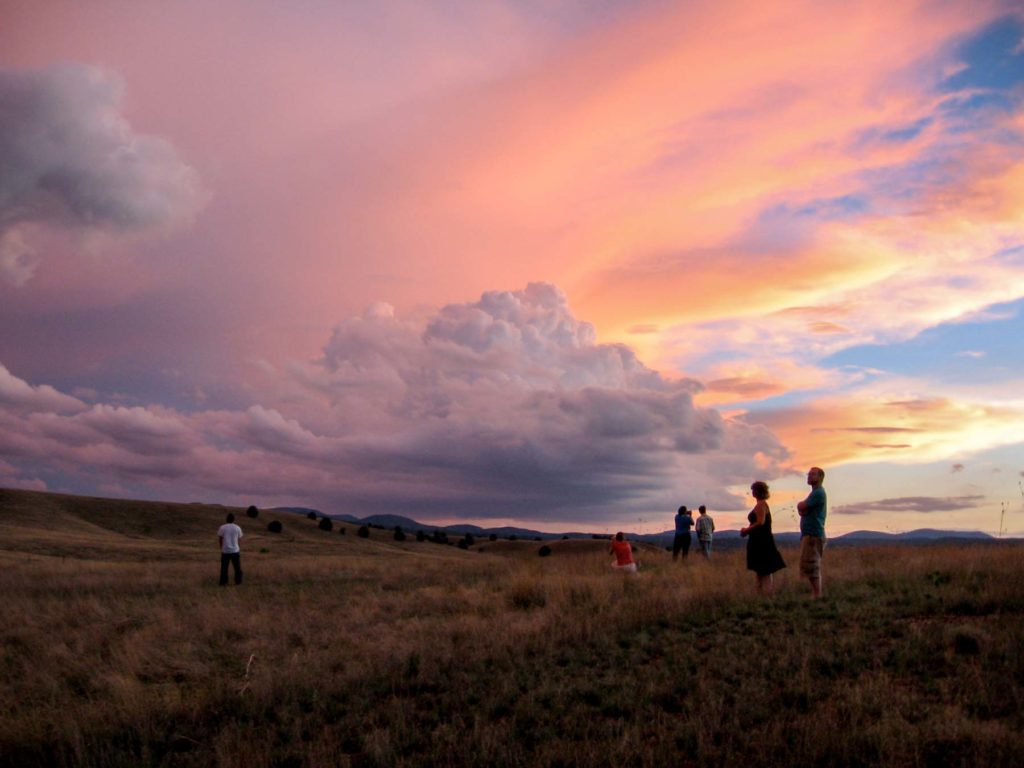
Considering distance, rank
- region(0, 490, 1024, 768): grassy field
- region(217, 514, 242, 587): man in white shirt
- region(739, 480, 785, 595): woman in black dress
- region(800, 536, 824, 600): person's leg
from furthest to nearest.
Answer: region(217, 514, 242, 587): man in white shirt, region(739, 480, 785, 595): woman in black dress, region(800, 536, 824, 600): person's leg, region(0, 490, 1024, 768): grassy field

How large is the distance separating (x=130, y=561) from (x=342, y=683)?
25.1 m

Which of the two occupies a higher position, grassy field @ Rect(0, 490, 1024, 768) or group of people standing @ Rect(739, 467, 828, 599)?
group of people standing @ Rect(739, 467, 828, 599)

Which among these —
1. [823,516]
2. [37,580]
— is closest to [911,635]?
[823,516]

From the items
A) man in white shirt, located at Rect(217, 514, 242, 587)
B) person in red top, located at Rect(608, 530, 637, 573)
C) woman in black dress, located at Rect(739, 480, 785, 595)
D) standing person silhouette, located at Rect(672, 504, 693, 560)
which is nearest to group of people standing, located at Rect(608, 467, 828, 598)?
woman in black dress, located at Rect(739, 480, 785, 595)

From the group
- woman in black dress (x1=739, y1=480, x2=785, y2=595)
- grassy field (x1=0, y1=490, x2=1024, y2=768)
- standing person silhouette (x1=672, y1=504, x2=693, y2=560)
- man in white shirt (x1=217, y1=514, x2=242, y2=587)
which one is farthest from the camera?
standing person silhouette (x1=672, y1=504, x2=693, y2=560)

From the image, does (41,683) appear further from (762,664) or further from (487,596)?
(762,664)

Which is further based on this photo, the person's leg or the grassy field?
the person's leg

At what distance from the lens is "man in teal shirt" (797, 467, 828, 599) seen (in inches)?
476

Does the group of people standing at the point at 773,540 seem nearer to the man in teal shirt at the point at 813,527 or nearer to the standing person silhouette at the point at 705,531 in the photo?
the man in teal shirt at the point at 813,527

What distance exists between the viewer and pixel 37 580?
22.4 meters

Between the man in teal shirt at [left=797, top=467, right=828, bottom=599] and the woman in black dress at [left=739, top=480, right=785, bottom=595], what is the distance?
62 centimetres

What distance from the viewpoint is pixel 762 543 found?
42.5ft

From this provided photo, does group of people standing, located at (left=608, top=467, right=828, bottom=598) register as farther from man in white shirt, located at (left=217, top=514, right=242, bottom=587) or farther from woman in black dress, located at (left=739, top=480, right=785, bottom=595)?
man in white shirt, located at (left=217, top=514, right=242, bottom=587)

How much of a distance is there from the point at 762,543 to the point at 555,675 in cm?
569
